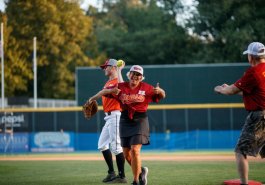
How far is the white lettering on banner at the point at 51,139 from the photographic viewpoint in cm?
3025

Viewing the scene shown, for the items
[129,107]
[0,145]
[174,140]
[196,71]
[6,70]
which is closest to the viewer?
[129,107]

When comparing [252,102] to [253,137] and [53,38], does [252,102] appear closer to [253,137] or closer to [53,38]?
[253,137]

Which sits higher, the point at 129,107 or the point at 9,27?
the point at 9,27

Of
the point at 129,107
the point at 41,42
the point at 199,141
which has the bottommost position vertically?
the point at 199,141

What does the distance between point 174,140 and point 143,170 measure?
20.1m

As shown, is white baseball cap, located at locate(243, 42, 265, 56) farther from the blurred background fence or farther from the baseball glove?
the blurred background fence

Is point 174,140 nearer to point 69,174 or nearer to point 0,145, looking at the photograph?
point 0,145

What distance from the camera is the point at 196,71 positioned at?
3403cm

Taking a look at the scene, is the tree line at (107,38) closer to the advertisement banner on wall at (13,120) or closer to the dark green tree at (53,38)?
the dark green tree at (53,38)

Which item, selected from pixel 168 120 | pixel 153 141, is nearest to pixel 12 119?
pixel 153 141

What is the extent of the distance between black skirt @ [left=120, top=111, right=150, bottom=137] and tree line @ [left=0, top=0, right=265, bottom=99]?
3108 centimetres

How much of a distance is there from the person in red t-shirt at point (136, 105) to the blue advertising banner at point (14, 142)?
18.8 meters

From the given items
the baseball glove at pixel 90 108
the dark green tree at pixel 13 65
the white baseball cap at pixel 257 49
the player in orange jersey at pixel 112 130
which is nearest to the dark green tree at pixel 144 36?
the dark green tree at pixel 13 65

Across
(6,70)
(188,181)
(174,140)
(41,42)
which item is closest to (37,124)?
(174,140)
